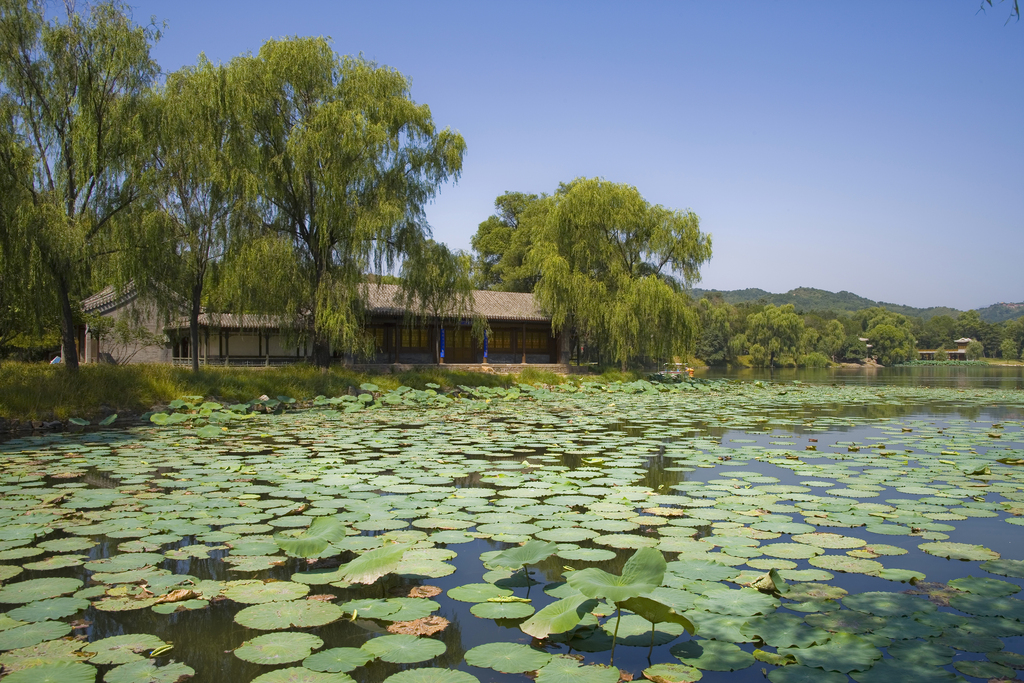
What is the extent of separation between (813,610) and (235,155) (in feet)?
45.7

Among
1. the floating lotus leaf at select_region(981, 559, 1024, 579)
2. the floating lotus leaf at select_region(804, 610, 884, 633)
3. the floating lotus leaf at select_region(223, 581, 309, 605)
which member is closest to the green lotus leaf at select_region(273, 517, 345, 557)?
the floating lotus leaf at select_region(223, 581, 309, 605)

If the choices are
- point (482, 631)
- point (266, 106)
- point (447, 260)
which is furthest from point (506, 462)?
point (266, 106)

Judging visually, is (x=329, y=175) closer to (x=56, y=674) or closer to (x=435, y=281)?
(x=435, y=281)

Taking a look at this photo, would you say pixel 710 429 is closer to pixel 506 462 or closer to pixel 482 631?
pixel 506 462

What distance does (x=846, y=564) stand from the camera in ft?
10.5

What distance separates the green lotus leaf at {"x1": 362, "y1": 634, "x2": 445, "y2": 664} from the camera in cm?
224

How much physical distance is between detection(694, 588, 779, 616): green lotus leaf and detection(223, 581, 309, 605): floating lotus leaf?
5.27 feet

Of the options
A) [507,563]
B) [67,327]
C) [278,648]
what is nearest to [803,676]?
[507,563]

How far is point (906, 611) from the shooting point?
104 inches

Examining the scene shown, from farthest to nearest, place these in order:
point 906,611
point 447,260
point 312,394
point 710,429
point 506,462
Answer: point 447,260
point 312,394
point 710,429
point 506,462
point 906,611

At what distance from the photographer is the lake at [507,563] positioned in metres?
2.27

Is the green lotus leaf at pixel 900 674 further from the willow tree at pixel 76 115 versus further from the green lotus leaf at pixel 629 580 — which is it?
the willow tree at pixel 76 115

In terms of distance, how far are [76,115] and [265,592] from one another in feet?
35.9

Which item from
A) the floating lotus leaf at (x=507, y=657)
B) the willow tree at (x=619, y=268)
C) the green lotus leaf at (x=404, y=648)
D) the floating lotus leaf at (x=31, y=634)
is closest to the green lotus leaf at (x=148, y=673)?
the floating lotus leaf at (x=31, y=634)
